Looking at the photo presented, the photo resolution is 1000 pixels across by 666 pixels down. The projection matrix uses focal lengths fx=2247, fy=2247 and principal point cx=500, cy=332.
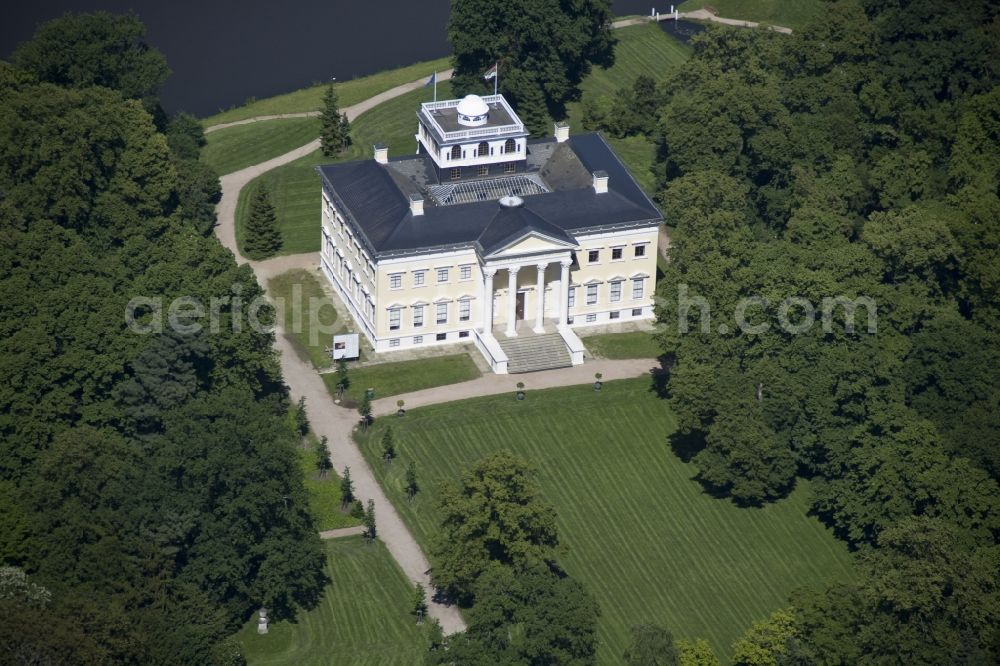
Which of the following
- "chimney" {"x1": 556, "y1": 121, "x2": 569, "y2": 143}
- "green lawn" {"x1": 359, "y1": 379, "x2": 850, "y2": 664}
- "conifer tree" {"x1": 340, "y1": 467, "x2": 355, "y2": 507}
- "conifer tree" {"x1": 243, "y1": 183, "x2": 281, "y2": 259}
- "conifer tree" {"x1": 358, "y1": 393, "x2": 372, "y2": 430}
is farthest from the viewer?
"conifer tree" {"x1": 243, "y1": 183, "x2": 281, "y2": 259}

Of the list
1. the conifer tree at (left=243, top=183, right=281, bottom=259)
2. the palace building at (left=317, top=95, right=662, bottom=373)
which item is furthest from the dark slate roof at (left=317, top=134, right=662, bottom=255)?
the conifer tree at (left=243, top=183, right=281, bottom=259)

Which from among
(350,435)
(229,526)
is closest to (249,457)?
(229,526)

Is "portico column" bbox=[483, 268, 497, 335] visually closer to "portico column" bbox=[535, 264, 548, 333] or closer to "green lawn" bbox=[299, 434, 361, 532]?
"portico column" bbox=[535, 264, 548, 333]

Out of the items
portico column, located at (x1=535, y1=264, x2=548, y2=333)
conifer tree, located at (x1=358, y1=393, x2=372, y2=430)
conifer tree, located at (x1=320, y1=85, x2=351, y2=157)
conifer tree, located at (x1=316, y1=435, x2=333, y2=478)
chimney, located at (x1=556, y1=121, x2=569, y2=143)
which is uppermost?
chimney, located at (x1=556, y1=121, x2=569, y2=143)

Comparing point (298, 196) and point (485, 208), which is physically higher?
point (485, 208)

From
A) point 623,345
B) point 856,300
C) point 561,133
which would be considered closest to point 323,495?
point 623,345

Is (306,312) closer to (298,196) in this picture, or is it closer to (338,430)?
(338,430)

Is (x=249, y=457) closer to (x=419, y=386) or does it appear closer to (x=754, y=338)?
(x=419, y=386)
